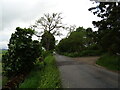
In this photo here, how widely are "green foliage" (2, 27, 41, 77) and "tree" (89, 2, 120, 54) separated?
6436mm

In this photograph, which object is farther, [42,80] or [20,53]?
[20,53]

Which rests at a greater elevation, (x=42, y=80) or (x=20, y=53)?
(x=20, y=53)

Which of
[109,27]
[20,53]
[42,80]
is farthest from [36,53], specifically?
[109,27]

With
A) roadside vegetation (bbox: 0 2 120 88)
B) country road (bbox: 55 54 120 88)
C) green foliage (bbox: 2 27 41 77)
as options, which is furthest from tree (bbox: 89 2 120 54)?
green foliage (bbox: 2 27 41 77)

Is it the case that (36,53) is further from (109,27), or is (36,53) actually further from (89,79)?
(109,27)

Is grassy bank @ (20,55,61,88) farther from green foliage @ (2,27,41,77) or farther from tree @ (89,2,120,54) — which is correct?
tree @ (89,2,120,54)

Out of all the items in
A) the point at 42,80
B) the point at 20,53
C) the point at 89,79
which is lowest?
the point at 89,79

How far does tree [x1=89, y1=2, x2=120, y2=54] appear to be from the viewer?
15.6 metres

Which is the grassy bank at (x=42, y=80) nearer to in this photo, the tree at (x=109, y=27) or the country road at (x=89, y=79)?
the country road at (x=89, y=79)

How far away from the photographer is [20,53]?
12.8 metres

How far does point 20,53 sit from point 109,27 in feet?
30.5

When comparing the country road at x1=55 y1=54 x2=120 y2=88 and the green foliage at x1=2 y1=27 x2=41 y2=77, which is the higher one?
the green foliage at x1=2 y1=27 x2=41 y2=77

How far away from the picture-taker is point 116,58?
18172mm

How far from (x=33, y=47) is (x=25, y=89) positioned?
19.2 ft
